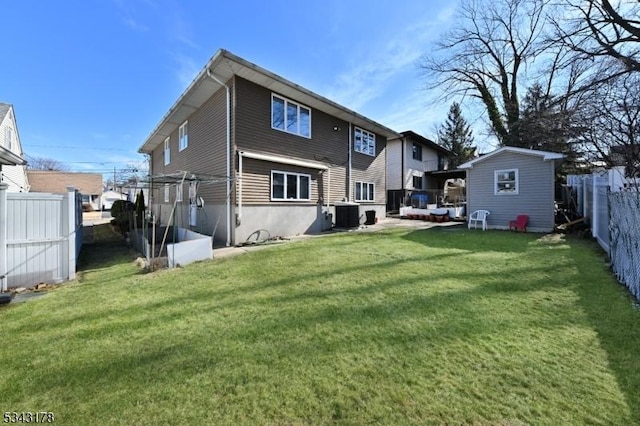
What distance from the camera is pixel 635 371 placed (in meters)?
2.55

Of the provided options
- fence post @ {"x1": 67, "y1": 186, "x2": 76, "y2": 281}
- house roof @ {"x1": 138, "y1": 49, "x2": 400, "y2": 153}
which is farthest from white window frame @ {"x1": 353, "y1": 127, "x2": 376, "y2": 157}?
fence post @ {"x1": 67, "y1": 186, "x2": 76, "y2": 281}

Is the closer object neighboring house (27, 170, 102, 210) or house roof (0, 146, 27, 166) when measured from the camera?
house roof (0, 146, 27, 166)

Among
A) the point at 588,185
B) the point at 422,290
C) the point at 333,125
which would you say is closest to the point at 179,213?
the point at 333,125

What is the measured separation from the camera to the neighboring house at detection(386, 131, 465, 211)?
24.6 metres

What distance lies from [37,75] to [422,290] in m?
30.3

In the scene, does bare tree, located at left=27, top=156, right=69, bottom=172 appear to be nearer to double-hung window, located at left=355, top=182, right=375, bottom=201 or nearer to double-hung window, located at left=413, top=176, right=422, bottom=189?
double-hung window, located at left=413, top=176, right=422, bottom=189

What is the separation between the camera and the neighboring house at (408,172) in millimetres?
24562

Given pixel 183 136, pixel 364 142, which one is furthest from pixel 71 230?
pixel 364 142

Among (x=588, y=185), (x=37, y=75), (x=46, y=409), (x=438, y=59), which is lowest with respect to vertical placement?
(x=46, y=409)

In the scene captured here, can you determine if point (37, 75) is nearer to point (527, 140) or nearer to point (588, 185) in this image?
point (588, 185)

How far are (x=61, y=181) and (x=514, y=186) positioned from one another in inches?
1978

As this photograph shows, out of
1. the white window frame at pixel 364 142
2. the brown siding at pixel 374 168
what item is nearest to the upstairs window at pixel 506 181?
the brown siding at pixel 374 168

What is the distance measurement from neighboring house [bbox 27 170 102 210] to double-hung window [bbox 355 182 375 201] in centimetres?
3626

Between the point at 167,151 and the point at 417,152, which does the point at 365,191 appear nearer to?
the point at 167,151
